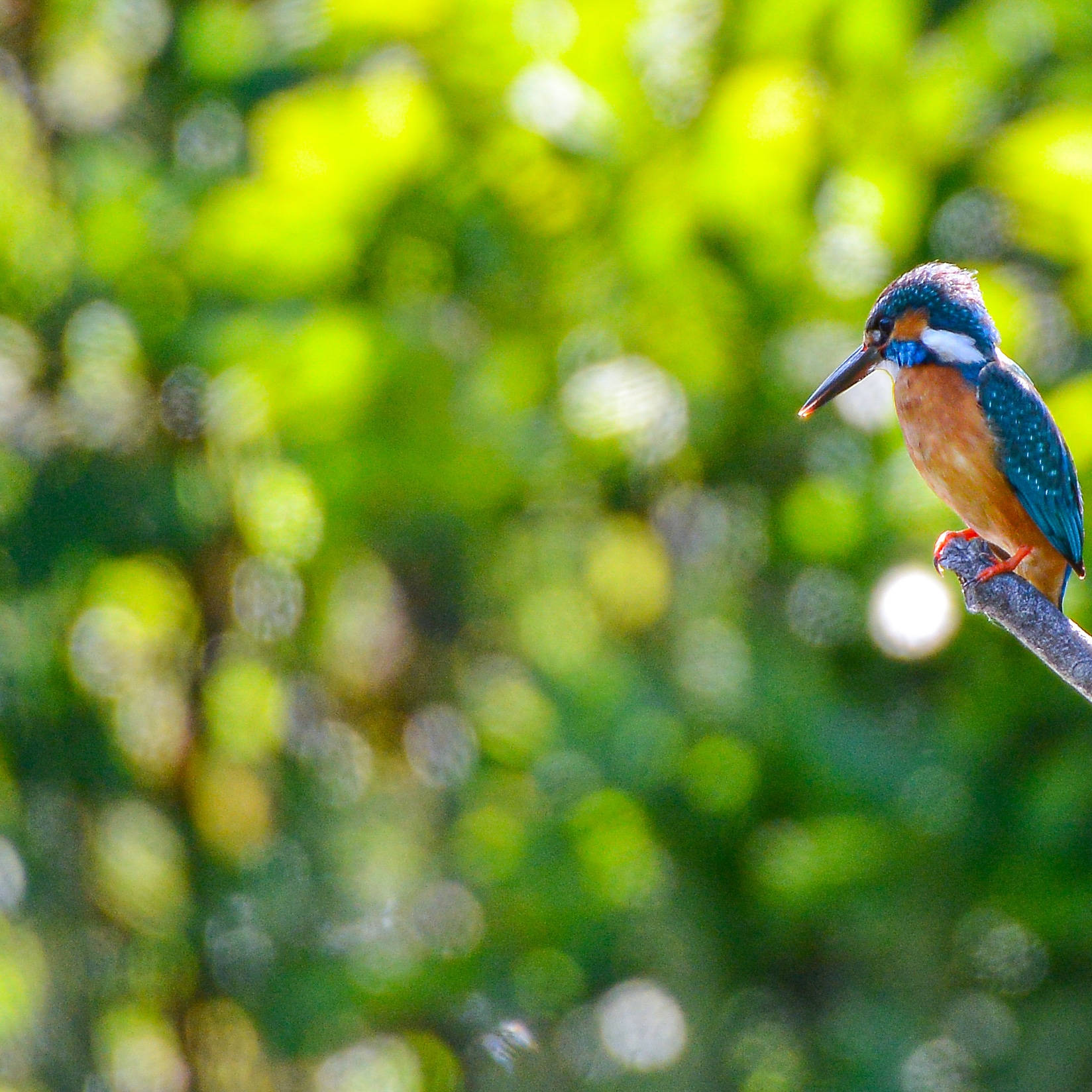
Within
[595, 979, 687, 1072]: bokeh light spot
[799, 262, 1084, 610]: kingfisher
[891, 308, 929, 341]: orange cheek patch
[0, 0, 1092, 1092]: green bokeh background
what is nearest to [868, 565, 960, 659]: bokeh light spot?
[0, 0, 1092, 1092]: green bokeh background

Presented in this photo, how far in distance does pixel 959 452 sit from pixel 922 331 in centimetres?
14

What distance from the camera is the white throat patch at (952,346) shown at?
129 centimetres

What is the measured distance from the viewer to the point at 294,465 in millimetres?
2688

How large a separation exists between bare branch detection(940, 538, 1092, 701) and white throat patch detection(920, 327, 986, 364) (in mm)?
263

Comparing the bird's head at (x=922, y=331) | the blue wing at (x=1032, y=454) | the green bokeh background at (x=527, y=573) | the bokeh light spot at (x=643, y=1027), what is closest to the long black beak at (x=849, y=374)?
the bird's head at (x=922, y=331)

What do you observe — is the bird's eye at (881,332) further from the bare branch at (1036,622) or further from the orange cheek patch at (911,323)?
the bare branch at (1036,622)

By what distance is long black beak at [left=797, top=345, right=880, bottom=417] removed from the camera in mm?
1184

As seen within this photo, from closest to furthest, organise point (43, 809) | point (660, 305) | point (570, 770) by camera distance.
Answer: point (570, 770) < point (660, 305) < point (43, 809)

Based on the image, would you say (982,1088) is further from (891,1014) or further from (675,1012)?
(675,1012)

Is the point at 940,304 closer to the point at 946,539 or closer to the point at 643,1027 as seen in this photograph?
the point at 946,539

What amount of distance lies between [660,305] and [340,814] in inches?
53.9

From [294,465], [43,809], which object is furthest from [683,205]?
[43,809]

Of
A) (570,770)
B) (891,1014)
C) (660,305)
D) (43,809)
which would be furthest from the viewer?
(43,809)

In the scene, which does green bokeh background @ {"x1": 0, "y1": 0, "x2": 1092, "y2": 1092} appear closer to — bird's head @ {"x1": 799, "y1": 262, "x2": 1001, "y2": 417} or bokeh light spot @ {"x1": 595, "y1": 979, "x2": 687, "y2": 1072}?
bokeh light spot @ {"x1": 595, "y1": 979, "x2": 687, "y2": 1072}
